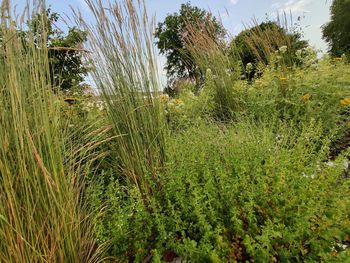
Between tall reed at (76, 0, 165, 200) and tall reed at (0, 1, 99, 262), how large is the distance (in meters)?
0.74

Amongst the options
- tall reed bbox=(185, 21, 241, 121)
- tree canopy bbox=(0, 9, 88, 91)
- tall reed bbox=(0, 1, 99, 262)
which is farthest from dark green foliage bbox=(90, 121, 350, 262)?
tall reed bbox=(185, 21, 241, 121)

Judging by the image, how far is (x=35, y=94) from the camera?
1093mm

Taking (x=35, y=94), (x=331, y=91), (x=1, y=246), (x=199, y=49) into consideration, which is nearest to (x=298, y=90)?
(x=331, y=91)

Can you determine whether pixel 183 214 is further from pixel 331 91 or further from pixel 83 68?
pixel 331 91

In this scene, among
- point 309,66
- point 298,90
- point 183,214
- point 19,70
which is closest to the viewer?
point 19,70

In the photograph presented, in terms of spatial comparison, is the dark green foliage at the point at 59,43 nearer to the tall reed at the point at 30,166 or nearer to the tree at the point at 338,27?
the tall reed at the point at 30,166

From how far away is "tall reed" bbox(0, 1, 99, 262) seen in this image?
3.03ft

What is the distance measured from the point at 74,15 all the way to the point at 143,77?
65cm

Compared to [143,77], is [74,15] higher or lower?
higher

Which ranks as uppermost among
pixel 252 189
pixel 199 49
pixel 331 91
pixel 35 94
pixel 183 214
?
pixel 199 49

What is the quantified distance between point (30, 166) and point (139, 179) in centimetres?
95

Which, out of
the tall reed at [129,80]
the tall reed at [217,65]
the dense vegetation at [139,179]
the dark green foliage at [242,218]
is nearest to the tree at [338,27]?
the tall reed at [217,65]

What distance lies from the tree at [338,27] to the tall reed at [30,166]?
611 inches

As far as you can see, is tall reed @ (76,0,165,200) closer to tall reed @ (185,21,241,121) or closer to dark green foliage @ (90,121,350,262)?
dark green foliage @ (90,121,350,262)
